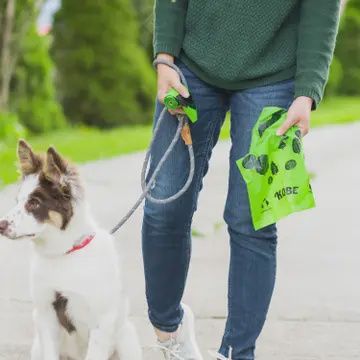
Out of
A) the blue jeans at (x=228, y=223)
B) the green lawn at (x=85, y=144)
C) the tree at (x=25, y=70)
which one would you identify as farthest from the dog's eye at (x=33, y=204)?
the tree at (x=25, y=70)

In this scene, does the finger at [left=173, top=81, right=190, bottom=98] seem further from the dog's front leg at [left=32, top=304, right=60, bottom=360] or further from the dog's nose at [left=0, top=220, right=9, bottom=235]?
the dog's front leg at [left=32, top=304, right=60, bottom=360]

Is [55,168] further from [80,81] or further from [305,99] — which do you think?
[80,81]

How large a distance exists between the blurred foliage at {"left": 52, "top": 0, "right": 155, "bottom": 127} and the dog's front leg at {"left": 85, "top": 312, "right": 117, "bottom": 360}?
13327 mm

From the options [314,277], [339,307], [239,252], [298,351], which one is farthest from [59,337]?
[314,277]

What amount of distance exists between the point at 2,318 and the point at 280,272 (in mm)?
1952

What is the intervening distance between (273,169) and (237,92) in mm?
339

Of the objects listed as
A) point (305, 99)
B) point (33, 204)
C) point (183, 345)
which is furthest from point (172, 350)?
point (305, 99)

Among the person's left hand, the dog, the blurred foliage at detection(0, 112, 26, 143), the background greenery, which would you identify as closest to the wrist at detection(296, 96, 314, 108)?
the person's left hand

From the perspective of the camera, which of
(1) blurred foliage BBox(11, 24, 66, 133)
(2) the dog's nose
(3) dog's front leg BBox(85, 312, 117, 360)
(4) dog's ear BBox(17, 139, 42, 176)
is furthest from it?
(1) blurred foliage BBox(11, 24, 66, 133)

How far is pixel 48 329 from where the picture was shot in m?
3.78

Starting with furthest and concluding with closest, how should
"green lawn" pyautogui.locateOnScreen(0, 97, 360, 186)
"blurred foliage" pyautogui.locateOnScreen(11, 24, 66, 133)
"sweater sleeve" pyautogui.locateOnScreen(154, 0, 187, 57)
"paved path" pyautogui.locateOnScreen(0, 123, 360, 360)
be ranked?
"blurred foliage" pyautogui.locateOnScreen(11, 24, 66, 133) → "green lawn" pyautogui.locateOnScreen(0, 97, 360, 186) → "paved path" pyautogui.locateOnScreen(0, 123, 360, 360) → "sweater sleeve" pyautogui.locateOnScreen(154, 0, 187, 57)

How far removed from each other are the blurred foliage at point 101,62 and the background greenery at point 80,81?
0.02 meters

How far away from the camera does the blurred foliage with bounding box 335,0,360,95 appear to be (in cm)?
2745

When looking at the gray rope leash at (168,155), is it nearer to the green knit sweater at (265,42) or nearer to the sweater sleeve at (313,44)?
the green knit sweater at (265,42)
